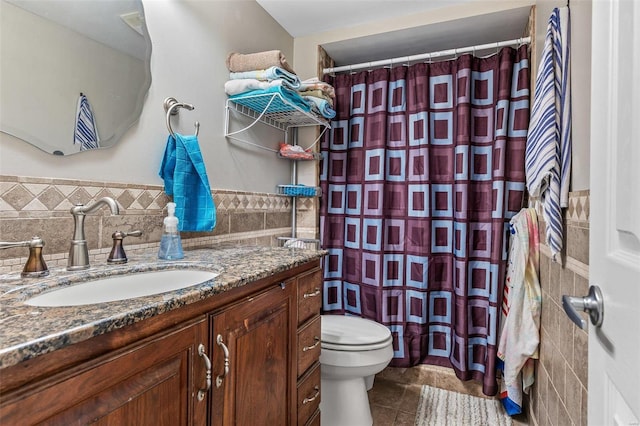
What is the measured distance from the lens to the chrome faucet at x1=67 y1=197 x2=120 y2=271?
2.94 ft

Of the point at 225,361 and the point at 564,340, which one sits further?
the point at 564,340

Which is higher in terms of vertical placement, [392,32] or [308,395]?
[392,32]

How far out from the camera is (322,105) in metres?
1.85

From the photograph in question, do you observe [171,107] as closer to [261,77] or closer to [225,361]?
[261,77]

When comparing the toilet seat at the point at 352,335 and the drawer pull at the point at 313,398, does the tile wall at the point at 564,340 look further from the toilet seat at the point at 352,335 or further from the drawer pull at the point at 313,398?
the drawer pull at the point at 313,398

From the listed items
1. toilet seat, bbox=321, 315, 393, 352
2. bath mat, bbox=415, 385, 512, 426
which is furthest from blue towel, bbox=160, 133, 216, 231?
bath mat, bbox=415, 385, 512, 426

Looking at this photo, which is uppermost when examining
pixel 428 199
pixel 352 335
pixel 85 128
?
pixel 85 128

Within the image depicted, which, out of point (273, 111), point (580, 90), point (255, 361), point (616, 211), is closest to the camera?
point (616, 211)

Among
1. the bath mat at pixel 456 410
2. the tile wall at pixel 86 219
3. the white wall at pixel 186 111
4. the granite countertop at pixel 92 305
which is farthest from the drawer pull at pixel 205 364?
the bath mat at pixel 456 410

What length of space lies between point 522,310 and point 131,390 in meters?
1.59

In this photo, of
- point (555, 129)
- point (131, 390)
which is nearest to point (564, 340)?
→ point (555, 129)

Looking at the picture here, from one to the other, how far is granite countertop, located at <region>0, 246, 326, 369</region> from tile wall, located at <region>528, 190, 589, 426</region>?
876 millimetres

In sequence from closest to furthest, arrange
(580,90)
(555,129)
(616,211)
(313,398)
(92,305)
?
(616,211), (92,305), (580,90), (555,129), (313,398)

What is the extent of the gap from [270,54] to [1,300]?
1352 mm
